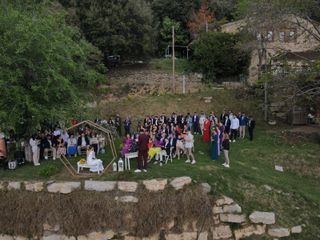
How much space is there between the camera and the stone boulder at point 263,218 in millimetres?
18469

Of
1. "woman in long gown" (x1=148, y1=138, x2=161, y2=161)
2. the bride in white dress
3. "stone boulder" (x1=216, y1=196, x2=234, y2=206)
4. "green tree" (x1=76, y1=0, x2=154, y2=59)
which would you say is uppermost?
"green tree" (x1=76, y1=0, x2=154, y2=59)

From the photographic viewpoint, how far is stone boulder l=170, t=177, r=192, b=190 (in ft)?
61.7

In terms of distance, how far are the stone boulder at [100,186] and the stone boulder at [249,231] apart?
560 centimetres

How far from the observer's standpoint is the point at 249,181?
20.2 metres

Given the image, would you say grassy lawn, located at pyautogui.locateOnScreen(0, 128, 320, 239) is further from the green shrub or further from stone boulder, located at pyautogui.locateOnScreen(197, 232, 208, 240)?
stone boulder, located at pyautogui.locateOnScreen(197, 232, 208, 240)

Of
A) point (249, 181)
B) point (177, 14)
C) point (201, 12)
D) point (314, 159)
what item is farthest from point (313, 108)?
point (177, 14)

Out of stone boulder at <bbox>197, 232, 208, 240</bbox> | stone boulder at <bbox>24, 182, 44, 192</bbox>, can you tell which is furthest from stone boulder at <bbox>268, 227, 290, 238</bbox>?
stone boulder at <bbox>24, 182, 44, 192</bbox>

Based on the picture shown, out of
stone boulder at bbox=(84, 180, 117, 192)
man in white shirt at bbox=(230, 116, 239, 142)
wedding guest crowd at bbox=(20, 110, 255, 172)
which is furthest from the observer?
man in white shirt at bbox=(230, 116, 239, 142)

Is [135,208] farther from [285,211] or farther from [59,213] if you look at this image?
[285,211]

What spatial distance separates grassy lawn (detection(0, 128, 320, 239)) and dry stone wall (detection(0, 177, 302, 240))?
396 millimetres

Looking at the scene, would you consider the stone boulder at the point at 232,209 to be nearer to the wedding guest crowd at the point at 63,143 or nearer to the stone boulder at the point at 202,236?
the stone boulder at the point at 202,236

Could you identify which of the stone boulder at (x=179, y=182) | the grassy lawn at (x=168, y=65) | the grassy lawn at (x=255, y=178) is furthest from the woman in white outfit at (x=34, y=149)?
the grassy lawn at (x=168, y=65)

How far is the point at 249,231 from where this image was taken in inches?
731

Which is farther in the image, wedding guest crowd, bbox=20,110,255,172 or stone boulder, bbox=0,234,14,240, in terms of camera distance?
wedding guest crowd, bbox=20,110,255,172
